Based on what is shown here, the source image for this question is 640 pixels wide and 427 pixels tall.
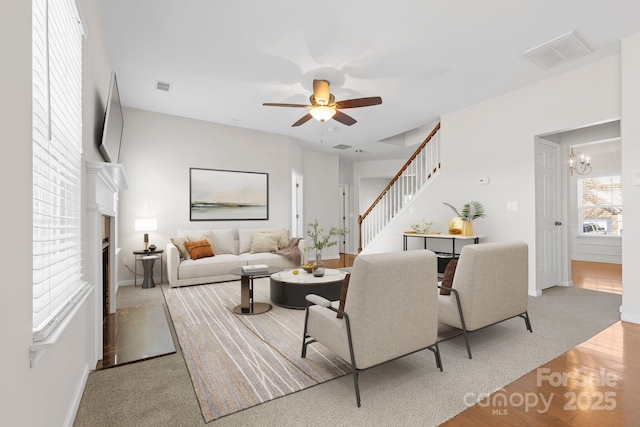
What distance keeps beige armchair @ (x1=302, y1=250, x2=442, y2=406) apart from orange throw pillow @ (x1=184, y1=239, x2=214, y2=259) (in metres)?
3.59

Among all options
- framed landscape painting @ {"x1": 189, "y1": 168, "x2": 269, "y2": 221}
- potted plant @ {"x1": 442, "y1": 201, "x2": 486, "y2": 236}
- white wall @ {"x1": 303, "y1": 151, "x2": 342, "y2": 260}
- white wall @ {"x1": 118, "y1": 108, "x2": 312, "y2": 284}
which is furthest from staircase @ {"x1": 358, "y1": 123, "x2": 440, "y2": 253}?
framed landscape painting @ {"x1": 189, "y1": 168, "x2": 269, "y2": 221}

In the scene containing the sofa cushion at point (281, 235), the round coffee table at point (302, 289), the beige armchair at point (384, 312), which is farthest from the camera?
the sofa cushion at point (281, 235)

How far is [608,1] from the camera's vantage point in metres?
2.72

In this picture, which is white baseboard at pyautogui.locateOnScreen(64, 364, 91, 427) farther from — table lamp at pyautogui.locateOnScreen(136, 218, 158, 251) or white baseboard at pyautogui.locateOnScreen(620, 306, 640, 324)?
white baseboard at pyautogui.locateOnScreen(620, 306, 640, 324)

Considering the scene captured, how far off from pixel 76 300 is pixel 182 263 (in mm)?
3333

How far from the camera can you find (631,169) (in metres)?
3.32

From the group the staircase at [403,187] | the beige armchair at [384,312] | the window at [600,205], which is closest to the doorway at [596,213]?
the window at [600,205]

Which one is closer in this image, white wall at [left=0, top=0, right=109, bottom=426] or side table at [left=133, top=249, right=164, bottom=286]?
white wall at [left=0, top=0, right=109, bottom=426]

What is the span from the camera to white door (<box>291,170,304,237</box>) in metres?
7.83

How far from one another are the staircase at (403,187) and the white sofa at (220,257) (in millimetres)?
2097

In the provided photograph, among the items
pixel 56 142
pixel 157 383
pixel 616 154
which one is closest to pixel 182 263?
pixel 157 383

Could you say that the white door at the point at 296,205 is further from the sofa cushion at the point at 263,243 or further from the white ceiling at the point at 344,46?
the white ceiling at the point at 344,46

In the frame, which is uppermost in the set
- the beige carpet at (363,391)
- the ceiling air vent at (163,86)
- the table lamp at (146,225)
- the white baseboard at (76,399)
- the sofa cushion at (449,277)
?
the ceiling air vent at (163,86)

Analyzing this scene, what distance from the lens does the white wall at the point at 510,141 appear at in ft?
12.7
